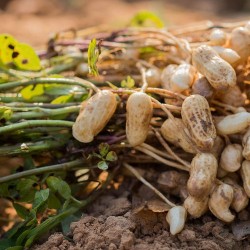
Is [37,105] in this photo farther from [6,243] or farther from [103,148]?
[6,243]

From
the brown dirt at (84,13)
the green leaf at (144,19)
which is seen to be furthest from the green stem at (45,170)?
the brown dirt at (84,13)

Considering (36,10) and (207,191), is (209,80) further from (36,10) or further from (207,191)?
(36,10)

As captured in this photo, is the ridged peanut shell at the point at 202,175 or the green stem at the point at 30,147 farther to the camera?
the green stem at the point at 30,147

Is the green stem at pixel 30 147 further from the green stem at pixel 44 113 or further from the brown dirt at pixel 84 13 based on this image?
the brown dirt at pixel 84 13

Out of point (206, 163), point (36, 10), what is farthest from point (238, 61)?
point (36, 10)

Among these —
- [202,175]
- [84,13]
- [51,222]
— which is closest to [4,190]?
[51,222]

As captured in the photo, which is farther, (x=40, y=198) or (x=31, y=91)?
(x=31, y=91)
